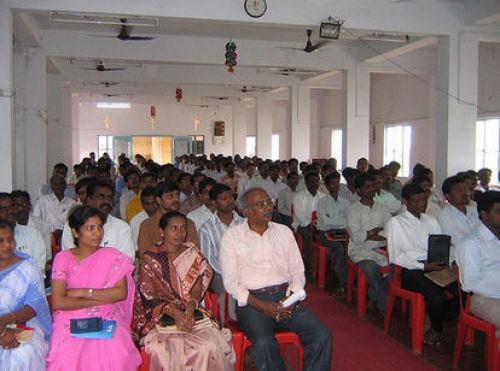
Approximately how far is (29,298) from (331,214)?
3793 millimetres

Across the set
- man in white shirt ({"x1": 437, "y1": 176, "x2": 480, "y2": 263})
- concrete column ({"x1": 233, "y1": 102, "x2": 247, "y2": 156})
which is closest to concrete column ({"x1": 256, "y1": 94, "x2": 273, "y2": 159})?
concrete column ({"x1": 233, "y1": 102, "x2": 247, "y2": 156})

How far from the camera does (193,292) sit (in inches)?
123

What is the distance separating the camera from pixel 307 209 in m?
6.64

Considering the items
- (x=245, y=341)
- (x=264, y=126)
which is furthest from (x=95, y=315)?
(x=264, y=126)

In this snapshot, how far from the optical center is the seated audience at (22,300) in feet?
8.92

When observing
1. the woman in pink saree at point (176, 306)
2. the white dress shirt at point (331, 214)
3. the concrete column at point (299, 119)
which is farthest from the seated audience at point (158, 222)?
the concrete column at point (299, 119)

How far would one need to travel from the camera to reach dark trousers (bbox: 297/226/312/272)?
645cm

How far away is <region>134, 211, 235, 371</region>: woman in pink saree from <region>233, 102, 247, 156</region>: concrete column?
556 inches

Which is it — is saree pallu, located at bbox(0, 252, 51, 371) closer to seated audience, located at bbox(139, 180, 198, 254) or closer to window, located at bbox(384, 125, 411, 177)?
seated audience, located at bbox(139, 180, 198, 254)

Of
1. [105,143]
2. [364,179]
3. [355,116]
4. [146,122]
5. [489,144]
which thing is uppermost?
[146,122]

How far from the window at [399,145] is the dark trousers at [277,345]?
11220 millimetres

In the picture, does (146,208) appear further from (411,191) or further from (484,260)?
(484,260)

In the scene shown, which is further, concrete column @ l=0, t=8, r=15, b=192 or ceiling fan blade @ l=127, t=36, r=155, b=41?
ceiling fan blade @ l=127, t=36, r=155, b=41

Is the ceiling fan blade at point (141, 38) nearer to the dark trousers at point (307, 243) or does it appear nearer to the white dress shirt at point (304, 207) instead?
the white dress shirt at point (304, 207)
